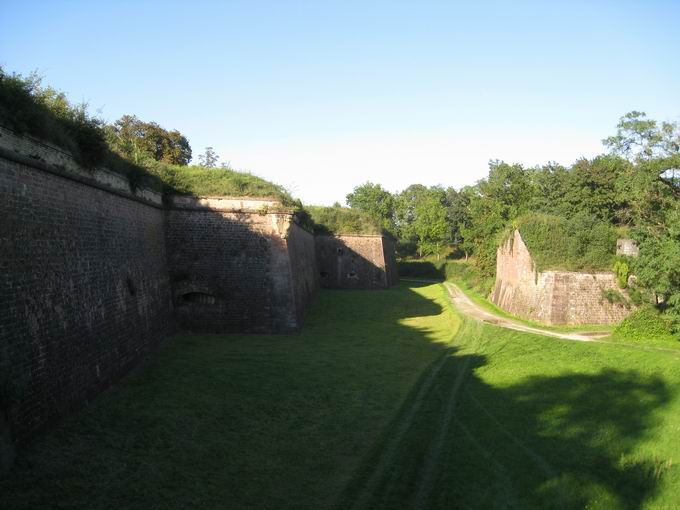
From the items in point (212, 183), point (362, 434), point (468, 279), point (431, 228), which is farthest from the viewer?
point (431, 228)

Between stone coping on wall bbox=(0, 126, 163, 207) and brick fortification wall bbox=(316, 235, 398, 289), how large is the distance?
2127cm

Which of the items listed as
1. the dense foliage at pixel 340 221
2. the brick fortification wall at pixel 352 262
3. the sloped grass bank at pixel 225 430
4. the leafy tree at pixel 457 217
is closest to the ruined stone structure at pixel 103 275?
the sloped grass bank at pixel 225 430

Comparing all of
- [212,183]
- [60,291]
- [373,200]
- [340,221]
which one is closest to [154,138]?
[340,221]

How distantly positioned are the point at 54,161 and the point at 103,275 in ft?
8.32

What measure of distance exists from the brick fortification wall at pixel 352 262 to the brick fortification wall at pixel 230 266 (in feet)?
53.5

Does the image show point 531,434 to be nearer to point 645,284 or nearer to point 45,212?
point 45,212

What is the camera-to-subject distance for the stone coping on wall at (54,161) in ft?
24.2

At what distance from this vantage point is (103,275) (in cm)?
1021

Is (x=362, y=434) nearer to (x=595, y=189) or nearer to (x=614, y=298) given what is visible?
(x=614, y=298)

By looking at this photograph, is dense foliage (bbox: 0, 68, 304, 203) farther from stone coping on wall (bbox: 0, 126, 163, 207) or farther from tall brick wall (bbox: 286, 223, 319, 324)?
tall brick wall (bbox: 286, 223, 319, 324)

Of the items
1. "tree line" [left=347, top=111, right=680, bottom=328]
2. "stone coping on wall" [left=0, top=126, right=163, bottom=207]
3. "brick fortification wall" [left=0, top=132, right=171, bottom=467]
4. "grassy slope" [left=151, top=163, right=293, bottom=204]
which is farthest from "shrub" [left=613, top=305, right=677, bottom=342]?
"stone coping on wall" [left=0, top=126, right=163, bottom=207]

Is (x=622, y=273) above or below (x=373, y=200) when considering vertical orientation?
below

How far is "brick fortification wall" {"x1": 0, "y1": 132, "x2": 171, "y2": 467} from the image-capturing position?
6.89 meters

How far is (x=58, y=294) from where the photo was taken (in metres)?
8.17
